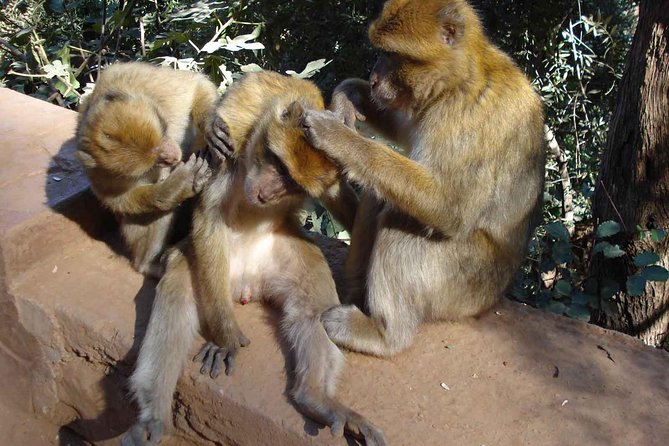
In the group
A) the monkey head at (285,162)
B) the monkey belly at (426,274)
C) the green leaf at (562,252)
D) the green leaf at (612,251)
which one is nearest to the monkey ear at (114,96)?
the monkey head at (285,162)

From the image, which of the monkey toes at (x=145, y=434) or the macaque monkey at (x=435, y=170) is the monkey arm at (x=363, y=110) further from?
the monkey toes at (x=145, y=434)

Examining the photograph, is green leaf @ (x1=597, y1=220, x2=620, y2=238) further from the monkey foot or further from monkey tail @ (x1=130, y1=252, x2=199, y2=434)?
monkey tail @ (x1=130, y1=252, x2=199, y2=434)

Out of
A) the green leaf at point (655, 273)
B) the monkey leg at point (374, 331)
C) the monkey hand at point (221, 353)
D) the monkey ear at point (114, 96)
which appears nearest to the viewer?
the monkey hand at point (221, 353)

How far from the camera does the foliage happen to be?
247 inches

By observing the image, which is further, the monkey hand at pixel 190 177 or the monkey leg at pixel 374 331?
the monkey hand at pixel 190 177

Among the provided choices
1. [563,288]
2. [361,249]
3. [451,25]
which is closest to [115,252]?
[361,249]

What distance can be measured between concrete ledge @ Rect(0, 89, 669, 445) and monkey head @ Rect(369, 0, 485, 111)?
3.82 feet

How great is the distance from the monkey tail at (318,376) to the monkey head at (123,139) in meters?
0.97

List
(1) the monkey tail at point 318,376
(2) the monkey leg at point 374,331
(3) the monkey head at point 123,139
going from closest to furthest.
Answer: (1) the monkey tail at point 318,376
(2) the monkey leg at point 374,331
(3) the monkey head at point 123,139

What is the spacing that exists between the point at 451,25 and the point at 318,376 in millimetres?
1628

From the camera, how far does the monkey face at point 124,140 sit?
328 cm

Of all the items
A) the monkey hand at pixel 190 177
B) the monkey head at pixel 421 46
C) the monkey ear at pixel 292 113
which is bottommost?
the monkey hand at pixel 190 177

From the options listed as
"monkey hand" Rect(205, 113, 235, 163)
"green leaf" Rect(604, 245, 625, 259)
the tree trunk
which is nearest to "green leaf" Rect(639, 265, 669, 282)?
"green leaf" Rect(604, 245, 625, 259)

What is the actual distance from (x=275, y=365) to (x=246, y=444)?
14.1 inches
